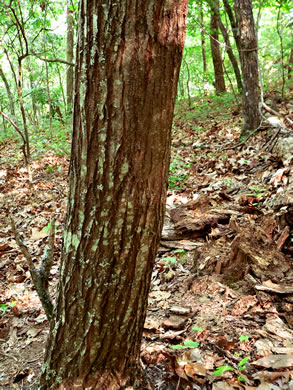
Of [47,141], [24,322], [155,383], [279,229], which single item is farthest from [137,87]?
[47,141]

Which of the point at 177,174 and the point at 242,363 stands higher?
the point at 177,174

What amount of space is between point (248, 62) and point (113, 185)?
229 inches

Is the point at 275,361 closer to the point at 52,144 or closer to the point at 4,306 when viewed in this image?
the point at 4,306

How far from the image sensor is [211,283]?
2.83 metres

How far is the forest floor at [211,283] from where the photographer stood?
2041 millimetres

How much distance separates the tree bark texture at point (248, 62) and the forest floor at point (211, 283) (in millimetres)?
755

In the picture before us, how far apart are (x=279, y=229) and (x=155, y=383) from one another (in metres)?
1.92

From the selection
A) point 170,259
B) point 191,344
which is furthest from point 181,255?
point 191,344

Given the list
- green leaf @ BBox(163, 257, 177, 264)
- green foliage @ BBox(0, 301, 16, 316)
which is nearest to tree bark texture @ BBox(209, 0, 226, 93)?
green leaf @ BBox(163, 257, 177, 264)

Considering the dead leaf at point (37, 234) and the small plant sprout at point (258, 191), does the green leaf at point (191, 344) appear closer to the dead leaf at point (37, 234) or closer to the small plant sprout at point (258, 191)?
the small plant sprout at point (258, 191)

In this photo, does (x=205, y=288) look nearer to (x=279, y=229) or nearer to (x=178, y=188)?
(x=279, y=229)

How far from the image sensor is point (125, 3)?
1.30m

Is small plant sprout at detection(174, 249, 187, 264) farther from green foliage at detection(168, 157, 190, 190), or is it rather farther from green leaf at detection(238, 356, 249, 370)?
green foliage at detection(168, 157, 190, 190)

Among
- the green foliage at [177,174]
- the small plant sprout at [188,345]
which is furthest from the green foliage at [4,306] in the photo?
the green foliage at [177,174]
